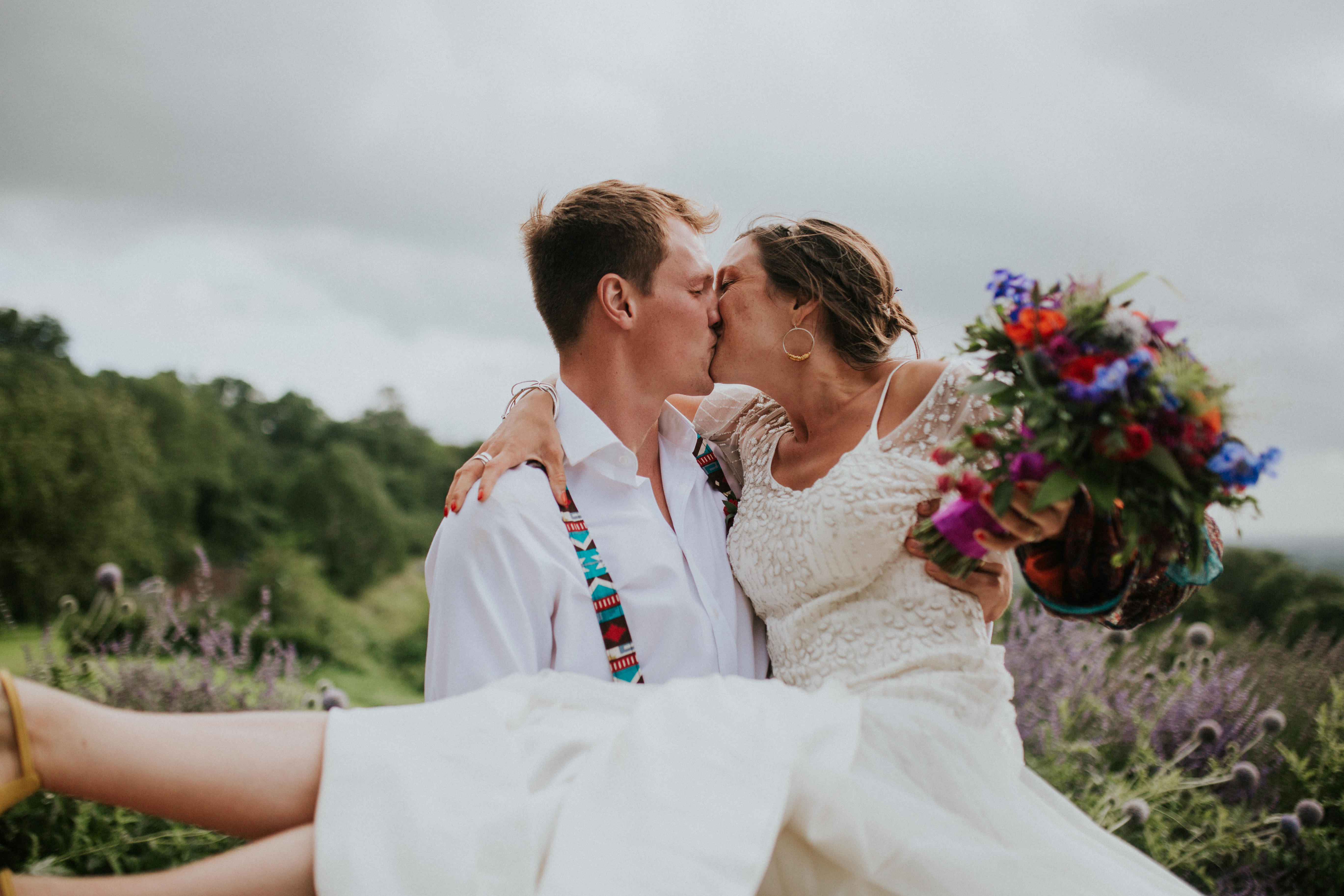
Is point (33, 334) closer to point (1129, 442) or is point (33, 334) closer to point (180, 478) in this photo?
point (180, 478)

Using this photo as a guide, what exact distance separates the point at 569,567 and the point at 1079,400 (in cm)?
130

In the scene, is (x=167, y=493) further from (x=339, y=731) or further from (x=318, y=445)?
(x=339, y=731)

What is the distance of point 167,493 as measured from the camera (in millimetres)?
6980

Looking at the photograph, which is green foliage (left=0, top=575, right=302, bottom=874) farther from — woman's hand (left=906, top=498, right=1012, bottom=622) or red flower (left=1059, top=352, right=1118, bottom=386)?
red flower (left=1059, top=352, right=1118, bottom=386)

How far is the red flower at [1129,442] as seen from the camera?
159 cm

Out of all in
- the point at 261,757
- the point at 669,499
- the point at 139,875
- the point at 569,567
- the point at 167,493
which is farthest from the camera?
the point at 167,493

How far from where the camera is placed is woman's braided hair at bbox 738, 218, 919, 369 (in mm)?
2619

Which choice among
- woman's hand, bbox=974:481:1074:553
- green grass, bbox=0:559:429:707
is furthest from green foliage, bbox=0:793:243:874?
woman's hand, bbox=974:481:1074:553

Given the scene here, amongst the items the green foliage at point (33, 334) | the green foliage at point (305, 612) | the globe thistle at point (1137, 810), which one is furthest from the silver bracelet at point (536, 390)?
the green foliage at point (33, 334)

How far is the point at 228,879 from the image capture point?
1.39 m

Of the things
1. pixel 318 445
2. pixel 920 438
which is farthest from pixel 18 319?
pixel 920 438

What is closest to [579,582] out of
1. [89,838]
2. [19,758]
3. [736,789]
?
[736,789]

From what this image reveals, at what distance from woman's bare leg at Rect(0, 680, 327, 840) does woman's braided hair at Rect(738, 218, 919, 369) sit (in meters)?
1.80

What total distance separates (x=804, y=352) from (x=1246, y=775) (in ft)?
9.51
